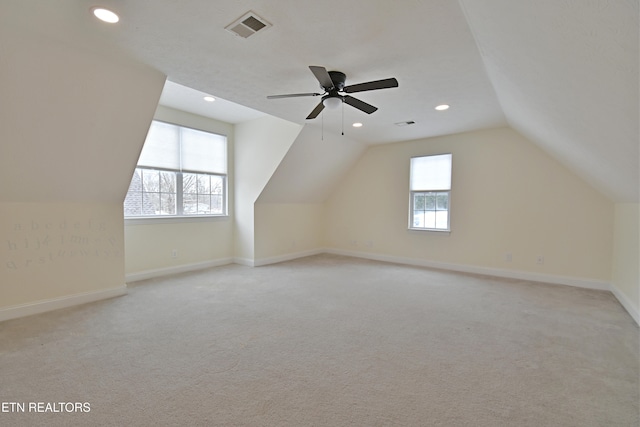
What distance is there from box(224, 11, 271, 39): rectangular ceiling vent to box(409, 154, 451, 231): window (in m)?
4.15

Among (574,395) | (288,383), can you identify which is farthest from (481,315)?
(288,383)

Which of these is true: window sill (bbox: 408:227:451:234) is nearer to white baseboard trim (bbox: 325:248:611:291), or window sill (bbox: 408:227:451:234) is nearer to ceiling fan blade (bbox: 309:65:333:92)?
white baseboard trim (bbox: 325:248:611:291)

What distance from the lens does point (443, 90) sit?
312 cm

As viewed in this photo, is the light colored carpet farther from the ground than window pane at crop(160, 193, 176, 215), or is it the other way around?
window pane at crop(160, 193, 176, 215)

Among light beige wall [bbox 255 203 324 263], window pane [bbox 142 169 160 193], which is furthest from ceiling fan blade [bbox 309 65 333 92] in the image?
window pane [bbox 142 169 160 193]

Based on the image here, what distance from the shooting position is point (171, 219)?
180 inches

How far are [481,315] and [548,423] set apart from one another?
157cm

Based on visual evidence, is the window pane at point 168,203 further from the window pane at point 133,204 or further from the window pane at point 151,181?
the window pane at point 133,204

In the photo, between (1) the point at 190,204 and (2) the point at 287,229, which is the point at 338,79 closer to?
(1) the point at 190,204

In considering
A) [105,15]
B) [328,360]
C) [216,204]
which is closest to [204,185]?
[216,204]

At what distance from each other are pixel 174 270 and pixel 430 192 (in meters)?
4.77

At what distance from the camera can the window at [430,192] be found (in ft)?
A: 17.0

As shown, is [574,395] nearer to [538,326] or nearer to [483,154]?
[538,326]

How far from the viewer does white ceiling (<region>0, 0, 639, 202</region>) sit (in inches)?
57.6
